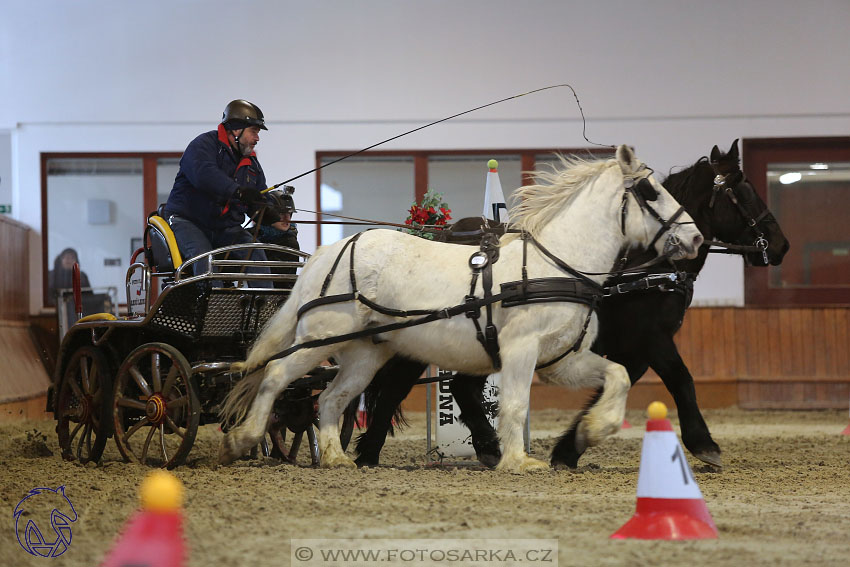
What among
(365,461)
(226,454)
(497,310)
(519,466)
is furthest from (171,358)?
(519,466)

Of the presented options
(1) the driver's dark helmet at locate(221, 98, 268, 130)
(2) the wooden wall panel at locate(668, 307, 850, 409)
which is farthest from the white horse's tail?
(2) the wooden wall panel at locate(668, 307, 850, 409)

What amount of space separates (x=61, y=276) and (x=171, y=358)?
6.06m

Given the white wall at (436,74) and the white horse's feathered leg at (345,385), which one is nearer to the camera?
the white horse's feathered leg at (345,385)

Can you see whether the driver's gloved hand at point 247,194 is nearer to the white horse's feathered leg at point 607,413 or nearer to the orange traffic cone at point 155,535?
the white horse's feathered leg at point 607,413

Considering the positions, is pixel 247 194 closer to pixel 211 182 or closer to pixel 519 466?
pixel 211 182

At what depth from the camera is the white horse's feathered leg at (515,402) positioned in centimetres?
466

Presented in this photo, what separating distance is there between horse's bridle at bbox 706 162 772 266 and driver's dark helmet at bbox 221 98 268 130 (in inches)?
108

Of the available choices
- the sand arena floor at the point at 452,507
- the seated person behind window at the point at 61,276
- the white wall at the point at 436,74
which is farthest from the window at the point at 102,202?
the sand arena floor at the point at 452,507

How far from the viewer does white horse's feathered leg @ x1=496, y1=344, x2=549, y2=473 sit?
15.3ft

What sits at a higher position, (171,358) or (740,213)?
(740,213)

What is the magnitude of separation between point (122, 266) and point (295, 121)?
2.56 m

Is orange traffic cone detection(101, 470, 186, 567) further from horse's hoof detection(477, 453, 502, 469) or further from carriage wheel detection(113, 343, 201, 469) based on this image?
horse's hoof detection(477, 453, 502, 469)

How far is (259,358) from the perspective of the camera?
519 centimetres

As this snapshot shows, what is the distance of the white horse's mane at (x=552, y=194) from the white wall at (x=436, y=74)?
18.5 ft
